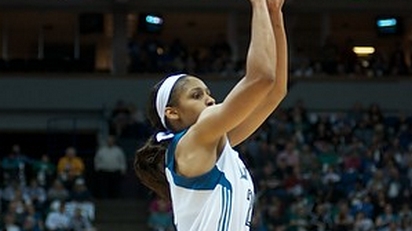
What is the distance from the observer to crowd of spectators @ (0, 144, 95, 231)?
18078mm

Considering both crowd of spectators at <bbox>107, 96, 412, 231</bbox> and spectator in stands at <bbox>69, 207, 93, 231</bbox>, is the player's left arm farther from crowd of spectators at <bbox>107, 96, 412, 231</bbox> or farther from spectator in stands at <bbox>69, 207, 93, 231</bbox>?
spectator in stands at <bbox>69, 207, 93, 231</bbox>

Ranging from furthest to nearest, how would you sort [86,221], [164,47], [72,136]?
[164,47]
[72,136]
[86,221]

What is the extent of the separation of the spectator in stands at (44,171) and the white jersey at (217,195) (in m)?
16.6

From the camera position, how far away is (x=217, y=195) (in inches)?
137

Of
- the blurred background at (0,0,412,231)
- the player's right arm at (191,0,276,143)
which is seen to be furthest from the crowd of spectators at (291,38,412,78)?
the player's right arm at (191,0,276,143)

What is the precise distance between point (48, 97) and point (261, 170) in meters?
6.60

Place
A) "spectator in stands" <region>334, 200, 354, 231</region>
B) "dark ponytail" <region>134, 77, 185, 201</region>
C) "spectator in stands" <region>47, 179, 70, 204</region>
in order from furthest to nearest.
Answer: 1. "spectator in stands" <region>47, 179, 70, 204</region>
2. "spectator in stands" <region>334, 200, 354, 231</region>
3. "dark ponytail" <region>134, 77, 185, 201</region>

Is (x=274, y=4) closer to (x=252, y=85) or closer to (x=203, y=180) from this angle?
(x=252, y=85)

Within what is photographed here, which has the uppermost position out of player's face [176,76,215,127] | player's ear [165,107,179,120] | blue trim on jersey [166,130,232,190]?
player's face [176,76,215,127]

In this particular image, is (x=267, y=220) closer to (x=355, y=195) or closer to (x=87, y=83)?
(x=355, y=195)

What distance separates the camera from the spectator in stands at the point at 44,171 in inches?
792

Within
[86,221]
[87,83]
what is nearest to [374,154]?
[86,221]

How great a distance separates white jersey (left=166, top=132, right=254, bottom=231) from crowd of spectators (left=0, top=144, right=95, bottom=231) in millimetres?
14596

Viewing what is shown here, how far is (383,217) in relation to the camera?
18.5 meters
